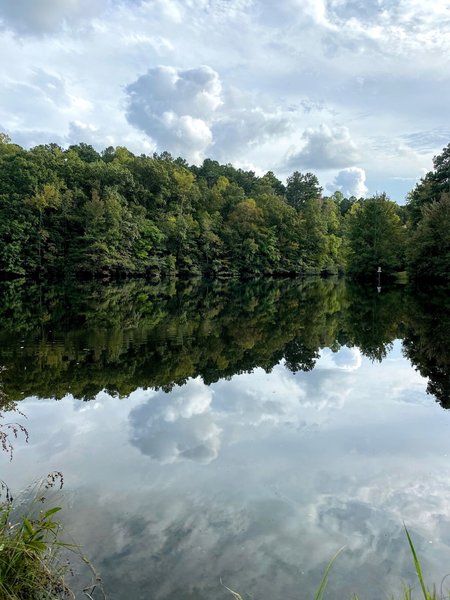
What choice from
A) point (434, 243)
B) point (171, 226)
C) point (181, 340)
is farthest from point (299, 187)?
point (181, 340)

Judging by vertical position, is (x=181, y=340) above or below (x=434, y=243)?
below

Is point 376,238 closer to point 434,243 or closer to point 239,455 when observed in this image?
point 434,243

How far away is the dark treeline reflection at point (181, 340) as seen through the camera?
1175 centimetres

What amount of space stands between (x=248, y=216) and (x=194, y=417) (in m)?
66.9

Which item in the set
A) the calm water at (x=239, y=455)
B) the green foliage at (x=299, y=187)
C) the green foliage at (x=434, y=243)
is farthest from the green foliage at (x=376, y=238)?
the green foliage at (x=299, y=187)

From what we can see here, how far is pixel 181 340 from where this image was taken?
16.6 metres

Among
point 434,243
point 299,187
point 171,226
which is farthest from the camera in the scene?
point 299,187

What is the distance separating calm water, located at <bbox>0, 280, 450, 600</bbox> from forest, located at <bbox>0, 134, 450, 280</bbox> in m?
32.2

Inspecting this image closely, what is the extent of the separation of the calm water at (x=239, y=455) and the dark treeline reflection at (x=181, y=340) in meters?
0.11

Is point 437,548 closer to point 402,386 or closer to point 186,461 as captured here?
point 186,461

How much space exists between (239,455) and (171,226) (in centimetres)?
5961

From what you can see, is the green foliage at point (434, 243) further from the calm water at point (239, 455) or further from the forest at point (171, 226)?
the calm water at point (239, 455)

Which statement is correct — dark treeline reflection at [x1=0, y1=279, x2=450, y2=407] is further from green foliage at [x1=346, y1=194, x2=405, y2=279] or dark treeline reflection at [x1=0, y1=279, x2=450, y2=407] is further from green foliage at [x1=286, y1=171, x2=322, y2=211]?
green foliage at [x1=286, y1=171, x2=322, y2=211]

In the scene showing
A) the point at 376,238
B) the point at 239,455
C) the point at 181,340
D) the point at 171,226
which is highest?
the point at 171,226
